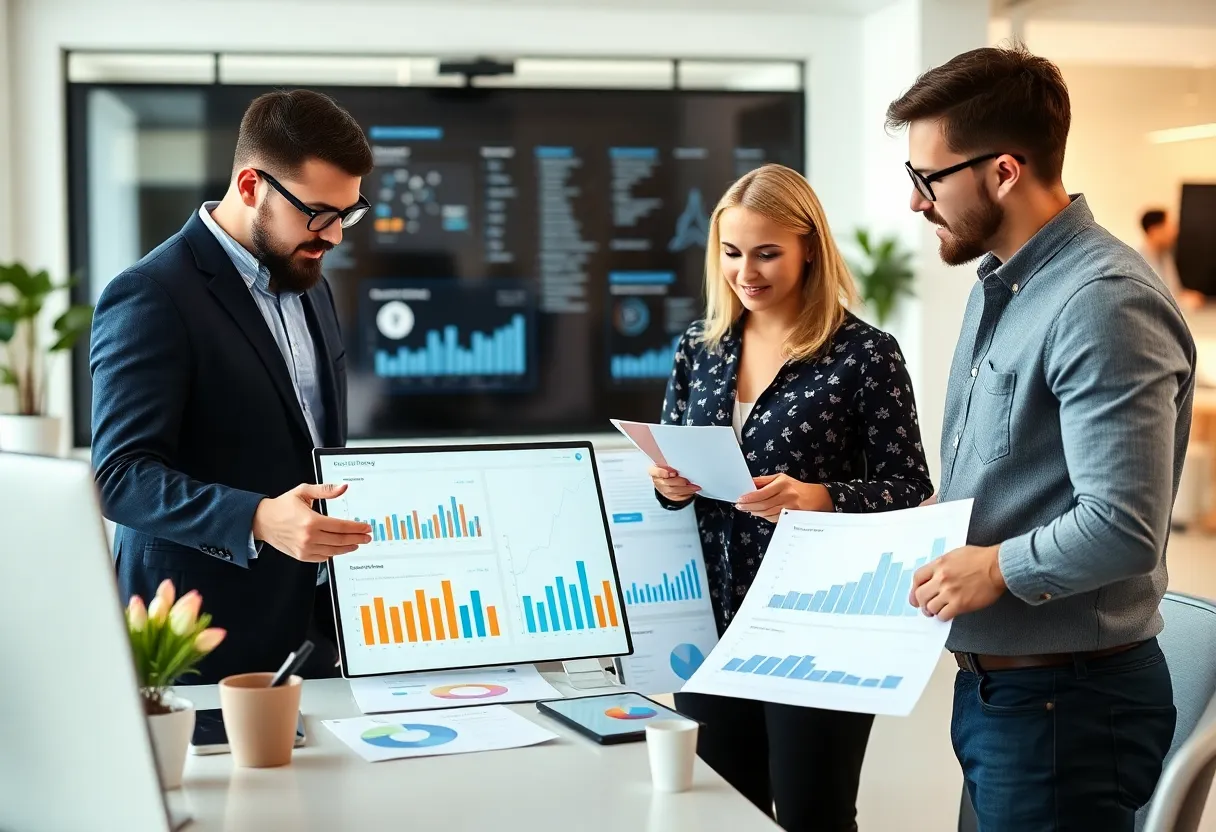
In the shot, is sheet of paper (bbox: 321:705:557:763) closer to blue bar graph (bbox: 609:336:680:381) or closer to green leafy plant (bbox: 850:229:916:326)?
blue bar graph (bbox: 609:336:680:381)

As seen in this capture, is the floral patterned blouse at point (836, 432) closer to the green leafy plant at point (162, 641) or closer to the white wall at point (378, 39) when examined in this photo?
the green leafy plant at point (162, 641)

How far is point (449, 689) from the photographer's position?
1.79 metres

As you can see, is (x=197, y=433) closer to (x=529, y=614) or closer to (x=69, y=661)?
(x=529, y=614)

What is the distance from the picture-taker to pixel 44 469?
995mm

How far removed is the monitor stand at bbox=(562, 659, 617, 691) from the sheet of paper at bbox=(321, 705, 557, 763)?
6.6 inches

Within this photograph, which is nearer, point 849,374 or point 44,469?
point 44,469

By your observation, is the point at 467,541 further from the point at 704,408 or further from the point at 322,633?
the point at 704,408

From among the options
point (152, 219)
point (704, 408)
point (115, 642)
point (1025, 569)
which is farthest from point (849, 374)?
point (152, 219)

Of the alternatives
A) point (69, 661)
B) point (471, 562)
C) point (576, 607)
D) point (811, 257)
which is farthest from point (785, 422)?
point (69, 661)

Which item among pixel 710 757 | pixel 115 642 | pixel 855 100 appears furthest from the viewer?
pixel 855 100

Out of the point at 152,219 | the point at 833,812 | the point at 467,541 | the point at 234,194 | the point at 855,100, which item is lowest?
the point at 833,812

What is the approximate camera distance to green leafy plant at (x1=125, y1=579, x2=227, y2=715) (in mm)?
1363

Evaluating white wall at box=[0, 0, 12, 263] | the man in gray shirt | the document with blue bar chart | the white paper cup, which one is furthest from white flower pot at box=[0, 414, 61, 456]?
the man in gray shirt

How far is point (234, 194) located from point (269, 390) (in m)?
0.39
